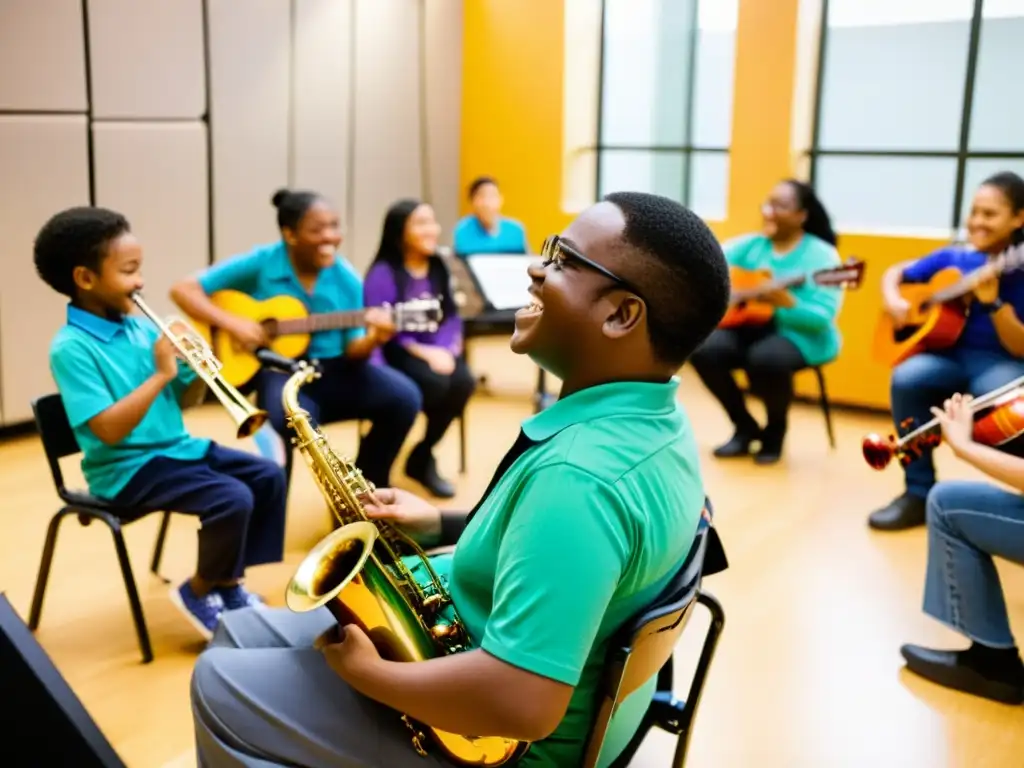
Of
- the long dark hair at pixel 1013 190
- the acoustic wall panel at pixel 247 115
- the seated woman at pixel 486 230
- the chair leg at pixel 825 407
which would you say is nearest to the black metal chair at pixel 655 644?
the long dark hair at pixel 1013 190

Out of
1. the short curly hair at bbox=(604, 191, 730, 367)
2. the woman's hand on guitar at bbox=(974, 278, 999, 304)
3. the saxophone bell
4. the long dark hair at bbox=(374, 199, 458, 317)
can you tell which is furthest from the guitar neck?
the short curly hair at bbox=(604, 191, 730, 367)

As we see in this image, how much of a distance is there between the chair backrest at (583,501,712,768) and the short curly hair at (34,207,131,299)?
73.0 inches

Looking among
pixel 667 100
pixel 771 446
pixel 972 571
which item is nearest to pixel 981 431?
pixel 972 571

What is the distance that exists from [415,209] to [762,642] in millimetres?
2112

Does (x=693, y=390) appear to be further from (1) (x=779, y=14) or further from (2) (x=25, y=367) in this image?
(2) (x=25, y=367)

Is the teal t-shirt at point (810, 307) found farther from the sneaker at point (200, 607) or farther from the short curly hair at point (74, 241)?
the short curly hair at point (74, 241)

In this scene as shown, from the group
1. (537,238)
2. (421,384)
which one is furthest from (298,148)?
(421,384)

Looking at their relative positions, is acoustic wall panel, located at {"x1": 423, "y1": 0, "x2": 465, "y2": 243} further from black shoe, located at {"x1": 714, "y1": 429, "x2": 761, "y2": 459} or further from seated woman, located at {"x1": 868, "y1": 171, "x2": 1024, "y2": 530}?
seated woman, located at {"x1": 868, "y1": 171, "x2": 1024, "y2": 530}

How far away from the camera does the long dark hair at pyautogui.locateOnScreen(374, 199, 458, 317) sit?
4.11 meters

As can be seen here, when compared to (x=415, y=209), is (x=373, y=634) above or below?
below

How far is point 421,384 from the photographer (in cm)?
412

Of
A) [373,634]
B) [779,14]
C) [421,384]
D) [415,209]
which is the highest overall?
[779,14]

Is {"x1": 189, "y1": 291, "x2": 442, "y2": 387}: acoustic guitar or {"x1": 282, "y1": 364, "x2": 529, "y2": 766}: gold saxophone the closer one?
{"x1": 282, "y1": 364, "x2": 529, "y2": 766}: gold saxophone

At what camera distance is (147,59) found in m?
4.93
